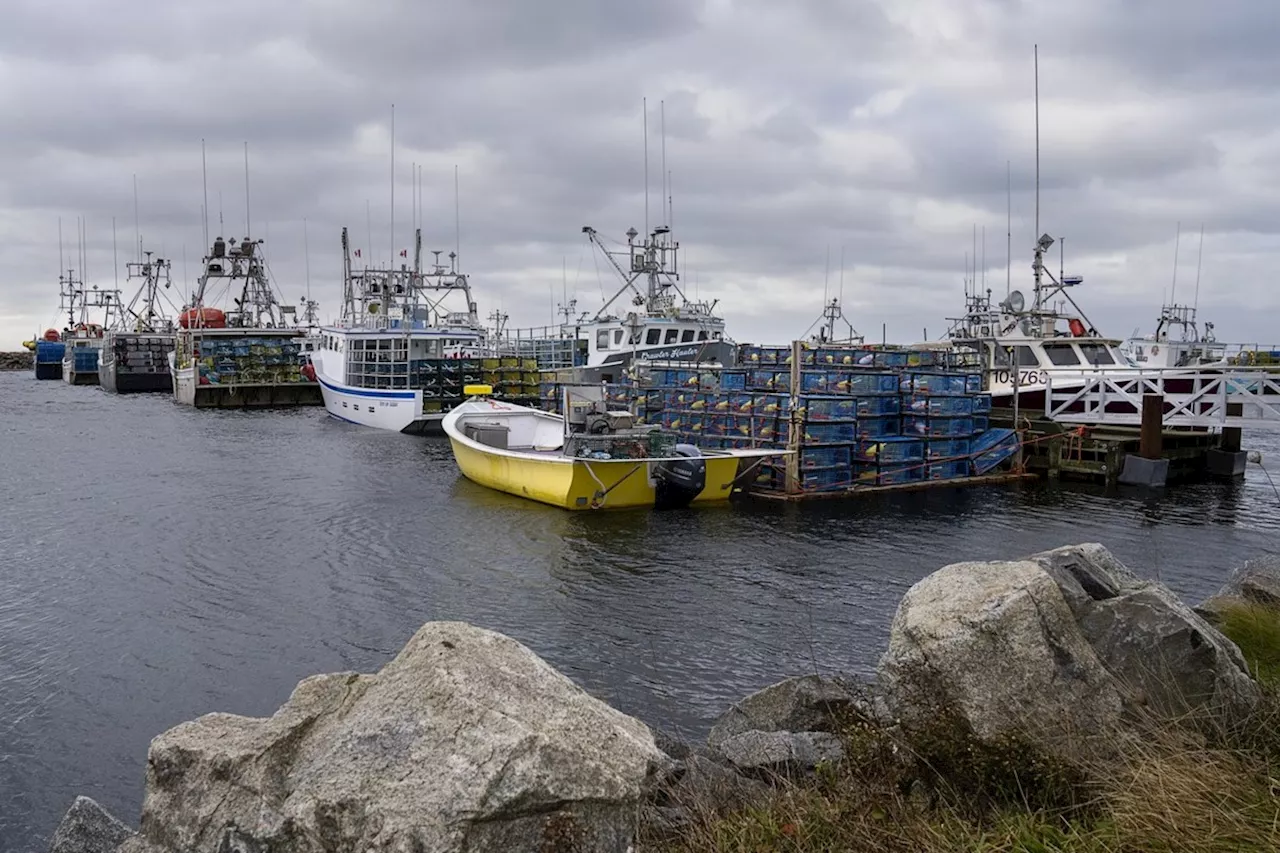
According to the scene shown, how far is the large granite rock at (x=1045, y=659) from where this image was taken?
5773 millimetres

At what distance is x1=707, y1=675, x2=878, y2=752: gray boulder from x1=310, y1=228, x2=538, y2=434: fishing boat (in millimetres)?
33916

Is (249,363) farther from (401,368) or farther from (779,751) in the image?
(779,751)

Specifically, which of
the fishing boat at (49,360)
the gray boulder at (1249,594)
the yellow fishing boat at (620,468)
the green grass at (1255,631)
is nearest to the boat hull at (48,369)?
the fishing boat at (49,360)

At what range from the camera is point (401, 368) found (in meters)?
43.4

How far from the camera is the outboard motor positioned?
861 inches

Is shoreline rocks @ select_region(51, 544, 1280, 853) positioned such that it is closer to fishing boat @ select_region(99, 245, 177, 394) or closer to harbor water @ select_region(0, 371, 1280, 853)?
harbor water @ select_region(0, 371, 1280, 853)

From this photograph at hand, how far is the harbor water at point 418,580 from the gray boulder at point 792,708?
160cm

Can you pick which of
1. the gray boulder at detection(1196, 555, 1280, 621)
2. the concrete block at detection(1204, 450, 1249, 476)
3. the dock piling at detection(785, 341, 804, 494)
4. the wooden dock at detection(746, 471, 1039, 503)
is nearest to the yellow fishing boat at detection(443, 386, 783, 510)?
the dock piling at detection(785, 341, 804, 494)

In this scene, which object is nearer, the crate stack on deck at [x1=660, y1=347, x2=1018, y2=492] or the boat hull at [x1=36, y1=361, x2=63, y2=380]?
the crate stack on deck at [x1=660, y1=347, x2=1018, y2=492]

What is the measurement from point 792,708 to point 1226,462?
24775 millimetres

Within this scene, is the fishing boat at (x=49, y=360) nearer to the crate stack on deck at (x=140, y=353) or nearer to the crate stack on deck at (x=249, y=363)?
the crate stack on deck at (x=140, y=353)

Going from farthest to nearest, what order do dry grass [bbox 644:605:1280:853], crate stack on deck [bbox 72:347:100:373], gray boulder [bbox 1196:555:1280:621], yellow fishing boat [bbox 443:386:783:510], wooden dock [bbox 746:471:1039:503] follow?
crate stack on deck [bbox 72:347:100:373] → wooden dock [bbox 746:471:1039:503] → yellow fishing boat [bbox 443:386:783:510] → gray boulder [bbox 1196:555:1280:621] → dry grass [bbox 644:605:1280:853]

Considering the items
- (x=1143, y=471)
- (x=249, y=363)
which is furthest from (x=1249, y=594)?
(x=249, y=363)

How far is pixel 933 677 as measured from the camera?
5.88 meters
